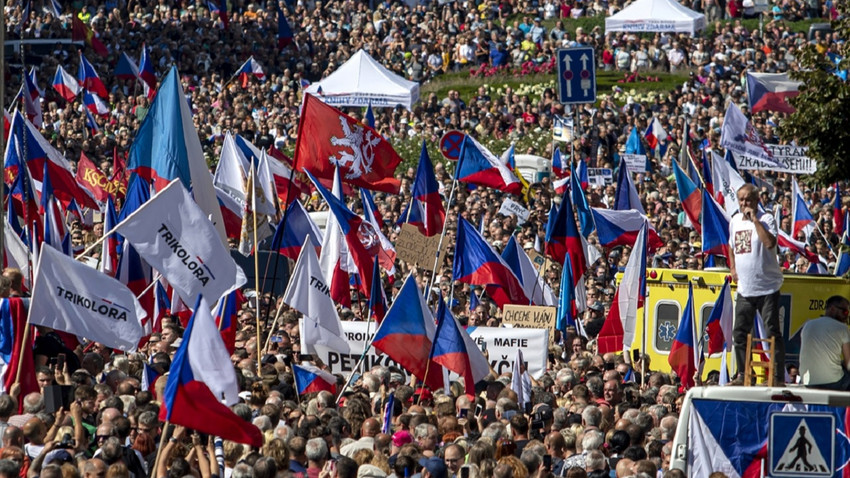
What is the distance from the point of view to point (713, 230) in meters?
19.0

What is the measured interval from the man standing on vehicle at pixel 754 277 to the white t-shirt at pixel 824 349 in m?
0.81

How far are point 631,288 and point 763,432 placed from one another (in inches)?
297

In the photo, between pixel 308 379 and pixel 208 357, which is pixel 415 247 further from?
pixel 208 357

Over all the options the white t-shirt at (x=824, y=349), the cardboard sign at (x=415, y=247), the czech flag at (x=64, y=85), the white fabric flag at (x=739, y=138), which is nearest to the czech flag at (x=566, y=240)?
the cardboard sign at (x=415, y=247)

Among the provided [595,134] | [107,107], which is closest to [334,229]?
[595,134]

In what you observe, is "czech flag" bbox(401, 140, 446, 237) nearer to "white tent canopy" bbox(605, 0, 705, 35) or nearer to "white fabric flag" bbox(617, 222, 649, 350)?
"white fabric flag" bbox(617, 222, 649, 350)

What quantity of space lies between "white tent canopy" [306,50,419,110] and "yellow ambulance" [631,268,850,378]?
59.3 ft

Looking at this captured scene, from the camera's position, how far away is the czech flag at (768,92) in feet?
90.8

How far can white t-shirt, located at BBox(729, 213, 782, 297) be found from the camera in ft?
39.5

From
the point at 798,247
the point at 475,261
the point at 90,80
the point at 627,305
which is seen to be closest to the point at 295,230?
the point at 475,261

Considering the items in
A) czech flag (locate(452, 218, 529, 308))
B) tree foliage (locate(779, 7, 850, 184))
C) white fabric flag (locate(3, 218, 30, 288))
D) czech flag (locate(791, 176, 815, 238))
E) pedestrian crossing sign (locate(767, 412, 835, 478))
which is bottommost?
czech flag (locate(791, 176, 815, 238))

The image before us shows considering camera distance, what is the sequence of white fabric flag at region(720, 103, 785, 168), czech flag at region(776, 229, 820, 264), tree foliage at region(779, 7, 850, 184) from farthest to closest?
1. white fabric flag at region(720, 103, 785, 168)
2. czech flag at region(776, 229, 820, 264)
3. tree foliage at region(779, 7, 850, 184)

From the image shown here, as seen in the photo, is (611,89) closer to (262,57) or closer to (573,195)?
(262,57)

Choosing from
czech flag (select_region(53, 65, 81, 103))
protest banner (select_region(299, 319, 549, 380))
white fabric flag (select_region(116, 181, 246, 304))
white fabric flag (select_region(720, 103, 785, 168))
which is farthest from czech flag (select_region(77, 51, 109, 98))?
white fabric flag (select_region(116, 181, 246, 304))
